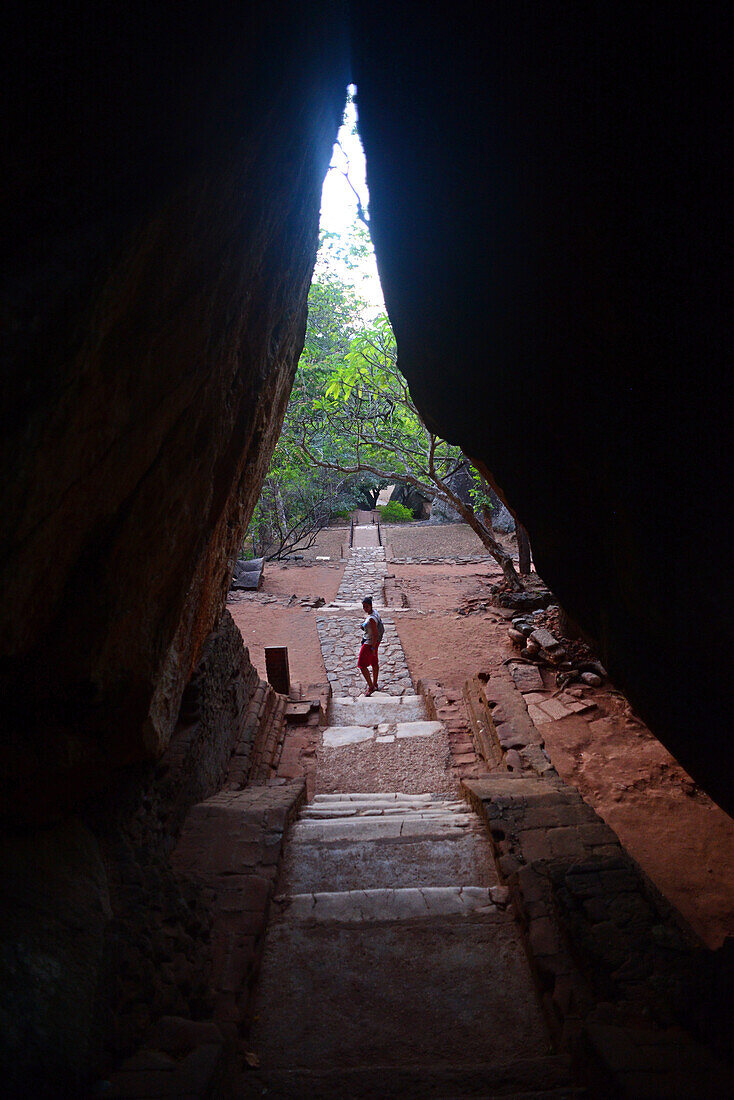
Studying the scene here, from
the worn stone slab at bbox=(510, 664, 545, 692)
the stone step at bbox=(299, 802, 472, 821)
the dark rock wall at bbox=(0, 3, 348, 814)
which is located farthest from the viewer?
the worn stone slab at bbox=(510, 664, 545, 692)

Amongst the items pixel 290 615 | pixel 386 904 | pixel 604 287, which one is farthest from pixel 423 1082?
pixel 290 615

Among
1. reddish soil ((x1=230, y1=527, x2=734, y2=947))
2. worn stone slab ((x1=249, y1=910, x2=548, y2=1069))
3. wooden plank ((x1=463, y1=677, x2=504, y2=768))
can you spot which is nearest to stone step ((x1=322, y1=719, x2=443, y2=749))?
wooden plank ((x1=463, y1=677, x2=504, y2=768))

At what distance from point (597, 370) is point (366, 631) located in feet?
22.0

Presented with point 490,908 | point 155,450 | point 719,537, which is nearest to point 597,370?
point 719,537

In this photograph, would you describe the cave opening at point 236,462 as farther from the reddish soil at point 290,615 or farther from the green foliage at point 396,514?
the green foliage at point 396,514

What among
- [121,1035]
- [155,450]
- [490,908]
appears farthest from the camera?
[490,908]

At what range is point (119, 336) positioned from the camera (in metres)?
2.27

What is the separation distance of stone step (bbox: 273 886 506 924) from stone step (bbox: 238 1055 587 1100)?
94 cm

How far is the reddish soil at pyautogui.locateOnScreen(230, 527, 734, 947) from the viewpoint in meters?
4.60

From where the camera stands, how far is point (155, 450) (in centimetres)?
293

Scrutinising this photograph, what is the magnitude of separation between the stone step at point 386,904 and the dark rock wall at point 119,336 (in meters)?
1.53

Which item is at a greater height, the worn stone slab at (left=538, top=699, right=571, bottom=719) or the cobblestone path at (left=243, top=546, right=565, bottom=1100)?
the cobblestone path at (left=243, top=546, right=565, bottom=1100)

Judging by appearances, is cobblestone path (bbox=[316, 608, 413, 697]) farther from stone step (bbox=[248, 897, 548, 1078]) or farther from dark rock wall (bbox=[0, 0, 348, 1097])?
stone step (bbox=[248, 897, 548, 1078])

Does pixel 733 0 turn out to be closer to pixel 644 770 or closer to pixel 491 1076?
pixel 491 1076
